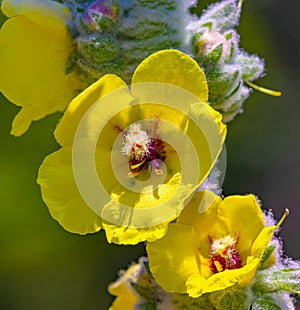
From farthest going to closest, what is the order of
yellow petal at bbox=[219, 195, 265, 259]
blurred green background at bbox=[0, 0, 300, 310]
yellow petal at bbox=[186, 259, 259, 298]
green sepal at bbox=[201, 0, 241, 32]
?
blurred green background at bbox=[0, 0, 300, 310], green sepal at bbox=[201, 0, 241, 32], yellow petal at bbox=[219, 195, 265, 259], yellow petal at bbox=[186, 259, 259, 298]

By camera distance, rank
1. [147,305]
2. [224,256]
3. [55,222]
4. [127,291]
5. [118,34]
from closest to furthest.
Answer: [224,256]
[147,305]
[118,34]
[127,291]
[55,222]

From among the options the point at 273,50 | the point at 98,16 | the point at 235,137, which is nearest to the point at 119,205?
the point at 98,16

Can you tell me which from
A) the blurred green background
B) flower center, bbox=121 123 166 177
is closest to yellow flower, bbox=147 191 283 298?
flower center, bbox=121 123 166 177

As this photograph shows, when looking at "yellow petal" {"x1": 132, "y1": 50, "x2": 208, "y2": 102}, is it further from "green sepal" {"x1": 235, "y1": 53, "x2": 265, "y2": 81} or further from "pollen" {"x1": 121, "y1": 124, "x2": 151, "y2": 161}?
"green sepal" {"x1": 235, "y1": 53, "x2": 265, "y2": 81}

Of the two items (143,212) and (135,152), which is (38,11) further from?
(143,212)

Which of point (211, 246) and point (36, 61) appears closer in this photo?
point (211, 246)

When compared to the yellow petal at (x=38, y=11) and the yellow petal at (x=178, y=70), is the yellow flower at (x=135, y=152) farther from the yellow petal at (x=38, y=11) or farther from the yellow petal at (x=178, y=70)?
the yellow petal at (x=38, y=11)

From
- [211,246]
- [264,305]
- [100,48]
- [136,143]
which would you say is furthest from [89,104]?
[264,305]
